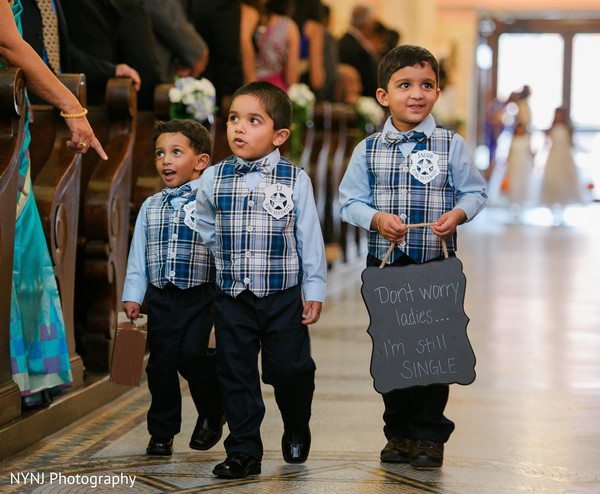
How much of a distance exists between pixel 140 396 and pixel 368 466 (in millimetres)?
1167

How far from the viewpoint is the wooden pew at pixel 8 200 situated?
9.09 ft

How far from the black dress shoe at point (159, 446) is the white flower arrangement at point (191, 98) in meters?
1.62

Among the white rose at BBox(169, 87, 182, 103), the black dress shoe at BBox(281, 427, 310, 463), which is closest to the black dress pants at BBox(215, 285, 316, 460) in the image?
the black dress shoe at BBox(281, 427, 310, 463)

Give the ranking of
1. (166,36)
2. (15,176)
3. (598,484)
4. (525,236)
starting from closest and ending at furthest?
(598,484) < (15,176) < (166,36) < (525,236)

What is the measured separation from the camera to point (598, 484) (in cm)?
272

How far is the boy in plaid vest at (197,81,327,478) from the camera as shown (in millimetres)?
2713

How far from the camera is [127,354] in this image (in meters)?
2.76

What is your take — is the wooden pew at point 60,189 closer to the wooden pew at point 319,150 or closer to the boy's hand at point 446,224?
the boy's hand at point 446,224

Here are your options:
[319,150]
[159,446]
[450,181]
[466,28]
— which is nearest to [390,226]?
[450,181]

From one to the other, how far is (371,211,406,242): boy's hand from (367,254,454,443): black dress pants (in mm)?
124

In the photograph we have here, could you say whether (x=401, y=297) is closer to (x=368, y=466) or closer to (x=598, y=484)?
(x=368, y=466)

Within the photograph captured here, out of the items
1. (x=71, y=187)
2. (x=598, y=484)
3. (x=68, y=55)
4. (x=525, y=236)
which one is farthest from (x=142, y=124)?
(x=525, y=236)

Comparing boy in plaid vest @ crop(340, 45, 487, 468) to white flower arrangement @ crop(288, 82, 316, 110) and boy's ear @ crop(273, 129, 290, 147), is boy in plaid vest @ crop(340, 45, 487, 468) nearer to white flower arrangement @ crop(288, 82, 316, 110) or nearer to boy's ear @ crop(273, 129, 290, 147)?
boy's ear @ crop(273, 129, 290, 147)

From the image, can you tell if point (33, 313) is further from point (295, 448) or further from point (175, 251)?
point (295, 448)
